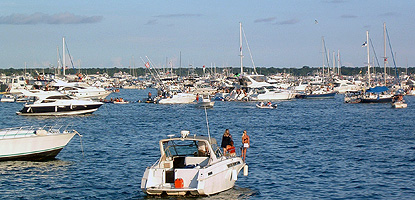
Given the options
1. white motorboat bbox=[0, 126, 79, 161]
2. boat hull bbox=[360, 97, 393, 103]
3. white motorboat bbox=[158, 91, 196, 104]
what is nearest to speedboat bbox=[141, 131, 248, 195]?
white motorboat bbox=[0, 126, 79, 161]

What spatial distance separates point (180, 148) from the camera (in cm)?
2822

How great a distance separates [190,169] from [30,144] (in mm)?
13660

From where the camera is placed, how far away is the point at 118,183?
3050 cm

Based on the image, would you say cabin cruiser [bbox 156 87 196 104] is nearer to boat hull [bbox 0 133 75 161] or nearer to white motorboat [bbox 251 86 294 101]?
white motorboat [bbox 251 86 294 101]

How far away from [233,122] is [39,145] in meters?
36.3

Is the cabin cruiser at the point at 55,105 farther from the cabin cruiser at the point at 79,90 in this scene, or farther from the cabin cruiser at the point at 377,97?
the cabin cruiser at the point at 377,97

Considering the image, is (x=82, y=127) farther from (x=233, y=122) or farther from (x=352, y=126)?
(x=352, y=126)

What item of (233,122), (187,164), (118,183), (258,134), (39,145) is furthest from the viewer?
(233,122)

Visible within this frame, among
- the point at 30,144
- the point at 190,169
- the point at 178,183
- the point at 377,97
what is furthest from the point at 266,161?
the point at 377,97

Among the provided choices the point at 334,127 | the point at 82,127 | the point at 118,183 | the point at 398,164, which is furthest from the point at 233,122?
the point at 118,183

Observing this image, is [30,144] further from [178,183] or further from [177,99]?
[177,99]

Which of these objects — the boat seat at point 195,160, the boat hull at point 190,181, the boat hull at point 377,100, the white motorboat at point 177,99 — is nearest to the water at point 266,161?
the boat hull at point 190,181

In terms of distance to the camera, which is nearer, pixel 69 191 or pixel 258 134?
pixel 69 191

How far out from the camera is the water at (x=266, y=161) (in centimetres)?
2880
